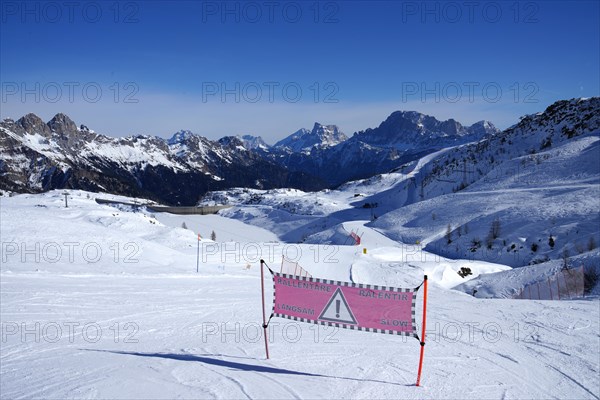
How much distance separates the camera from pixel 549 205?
Result: 33125 millimetres

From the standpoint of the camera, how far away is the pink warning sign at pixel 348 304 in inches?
298

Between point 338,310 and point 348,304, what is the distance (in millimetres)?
250

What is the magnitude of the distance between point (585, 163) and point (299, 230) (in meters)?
50.5

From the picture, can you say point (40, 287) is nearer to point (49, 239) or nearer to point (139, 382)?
point (49, 239)

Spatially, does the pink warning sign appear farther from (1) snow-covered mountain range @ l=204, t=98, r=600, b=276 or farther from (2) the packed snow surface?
(1) snow-covered mountain range @ l=204, t=98, r=600, b=276

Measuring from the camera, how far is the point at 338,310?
315 inches

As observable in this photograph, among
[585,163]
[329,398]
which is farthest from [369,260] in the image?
[585,163]

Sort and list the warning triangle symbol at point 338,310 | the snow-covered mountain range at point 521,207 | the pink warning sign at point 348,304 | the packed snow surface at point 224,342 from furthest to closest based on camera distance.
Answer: the snow-covered mountain range at point 521,207
the warning triangle symbol at point 338,310
the pink warning sign at point 348,304
the packed snow surface at point 224,342

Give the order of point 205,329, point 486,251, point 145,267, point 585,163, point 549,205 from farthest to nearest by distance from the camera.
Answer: point 585,163 < point 549,205 < point 486,251 < point 145,267 < point 205,329

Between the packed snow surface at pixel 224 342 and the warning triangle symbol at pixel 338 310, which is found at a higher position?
the warning triangle symbol at pixel 338 310

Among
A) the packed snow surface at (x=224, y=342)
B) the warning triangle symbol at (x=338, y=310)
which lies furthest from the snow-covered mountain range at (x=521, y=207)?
the warning triangle symbol at (x=338, y=310)

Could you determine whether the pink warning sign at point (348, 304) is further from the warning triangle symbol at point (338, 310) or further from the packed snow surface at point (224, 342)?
the packed snow surface at point (224, 342)

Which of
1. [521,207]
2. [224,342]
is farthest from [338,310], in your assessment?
[521,207]

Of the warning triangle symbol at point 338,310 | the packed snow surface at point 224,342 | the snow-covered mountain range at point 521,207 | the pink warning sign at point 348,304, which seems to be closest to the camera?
the packed snow surface at point 224,342
